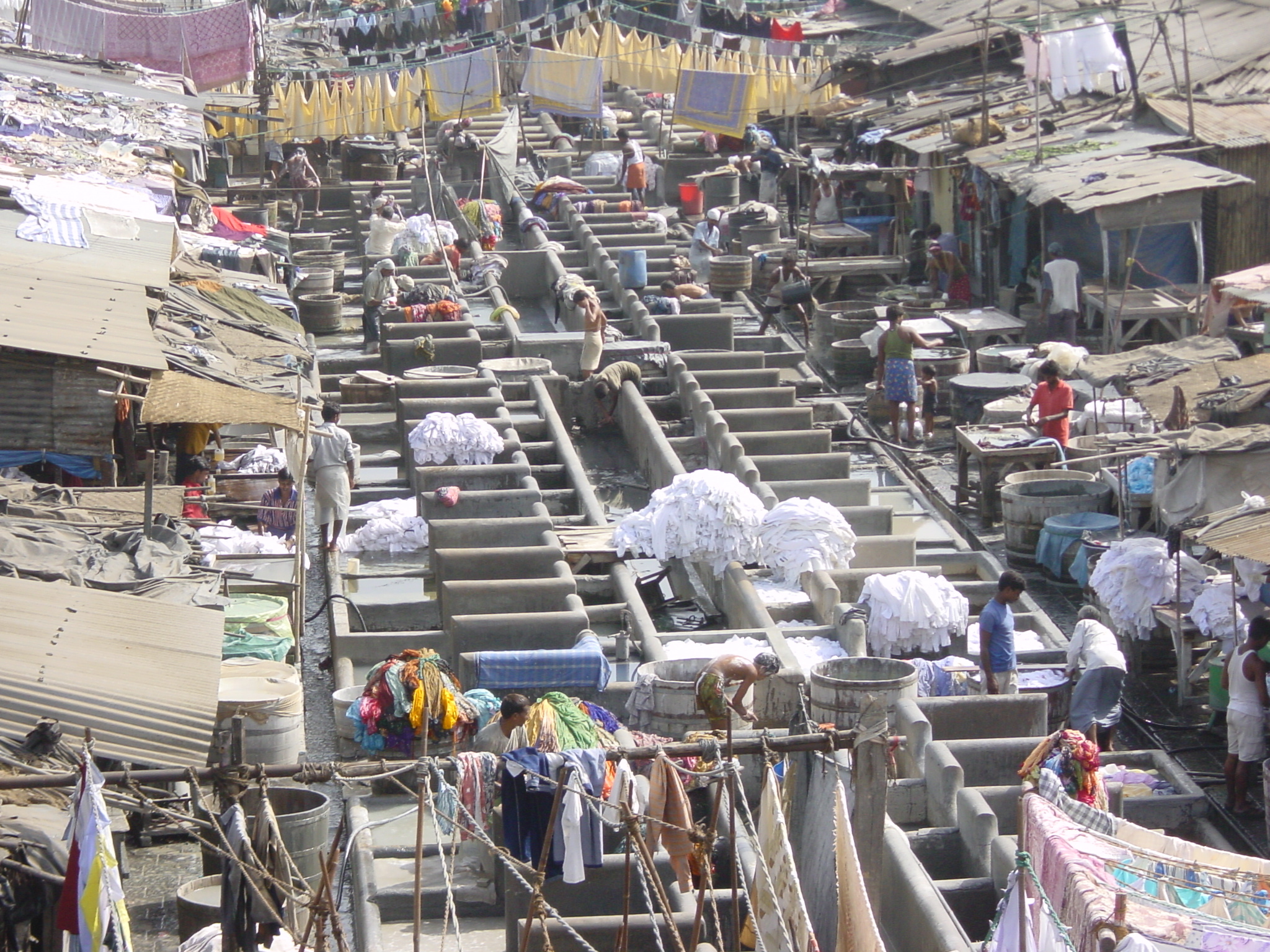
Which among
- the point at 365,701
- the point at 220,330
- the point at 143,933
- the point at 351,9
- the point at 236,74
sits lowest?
the point at 143,933

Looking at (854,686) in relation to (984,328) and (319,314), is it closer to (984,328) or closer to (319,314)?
(984,328)

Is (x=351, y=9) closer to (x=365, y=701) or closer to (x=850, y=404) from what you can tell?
(x=850, y=404)

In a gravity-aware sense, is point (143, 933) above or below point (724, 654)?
below

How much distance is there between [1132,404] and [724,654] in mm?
8168

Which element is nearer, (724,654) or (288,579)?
(724,654)

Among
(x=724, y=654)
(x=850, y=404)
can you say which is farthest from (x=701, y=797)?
(x=850, y=404)

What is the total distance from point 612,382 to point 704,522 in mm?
6139

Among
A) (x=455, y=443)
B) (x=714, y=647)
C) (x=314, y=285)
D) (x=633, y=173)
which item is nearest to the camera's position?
(x=714, y=647)

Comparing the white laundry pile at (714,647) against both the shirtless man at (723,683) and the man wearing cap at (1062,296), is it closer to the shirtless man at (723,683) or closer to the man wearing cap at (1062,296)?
the shirtless man at (723,683)

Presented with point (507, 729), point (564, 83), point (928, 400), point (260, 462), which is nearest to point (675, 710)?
point (507, 729)

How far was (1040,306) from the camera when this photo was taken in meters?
23.1

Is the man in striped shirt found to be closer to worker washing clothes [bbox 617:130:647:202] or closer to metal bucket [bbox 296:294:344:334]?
metal bucket [bbox 296:294:344:334]

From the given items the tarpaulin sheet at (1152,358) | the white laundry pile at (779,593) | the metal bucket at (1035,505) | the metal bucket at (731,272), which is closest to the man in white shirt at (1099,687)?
the white laundry pile at (779,593)

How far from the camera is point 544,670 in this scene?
43.2 ft
